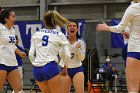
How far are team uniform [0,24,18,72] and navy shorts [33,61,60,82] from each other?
148 centimetres

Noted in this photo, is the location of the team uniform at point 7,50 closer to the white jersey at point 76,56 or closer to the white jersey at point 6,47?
the white jersey at point 6,47

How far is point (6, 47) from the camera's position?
6.44 meters

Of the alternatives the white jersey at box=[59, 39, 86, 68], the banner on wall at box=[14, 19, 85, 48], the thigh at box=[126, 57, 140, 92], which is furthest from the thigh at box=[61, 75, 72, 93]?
the banner on wall at box=[14, 19, 85, 48]

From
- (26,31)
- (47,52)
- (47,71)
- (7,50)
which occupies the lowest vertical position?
(26,31)

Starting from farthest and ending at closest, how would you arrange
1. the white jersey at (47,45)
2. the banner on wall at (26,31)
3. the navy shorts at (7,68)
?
the banner on wall at (26,31)
the navy shorts at (7,68)
the white jersey at (47,45)

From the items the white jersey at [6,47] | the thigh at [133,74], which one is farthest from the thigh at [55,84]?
the white jersey at [6,47]

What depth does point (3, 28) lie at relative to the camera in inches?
256

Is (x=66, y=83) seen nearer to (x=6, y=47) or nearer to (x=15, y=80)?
(x=15, y=80)

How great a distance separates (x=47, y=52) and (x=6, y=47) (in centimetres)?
168

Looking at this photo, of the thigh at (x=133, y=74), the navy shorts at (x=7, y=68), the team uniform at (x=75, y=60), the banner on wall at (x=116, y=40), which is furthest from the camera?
the banner on wall at (x=116, y=40)

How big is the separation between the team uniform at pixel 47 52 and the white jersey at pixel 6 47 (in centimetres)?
136

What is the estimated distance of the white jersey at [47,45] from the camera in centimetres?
500

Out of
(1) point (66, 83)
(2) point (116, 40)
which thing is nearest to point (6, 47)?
(1) point (66, 83)

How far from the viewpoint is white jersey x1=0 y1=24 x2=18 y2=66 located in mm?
6359
